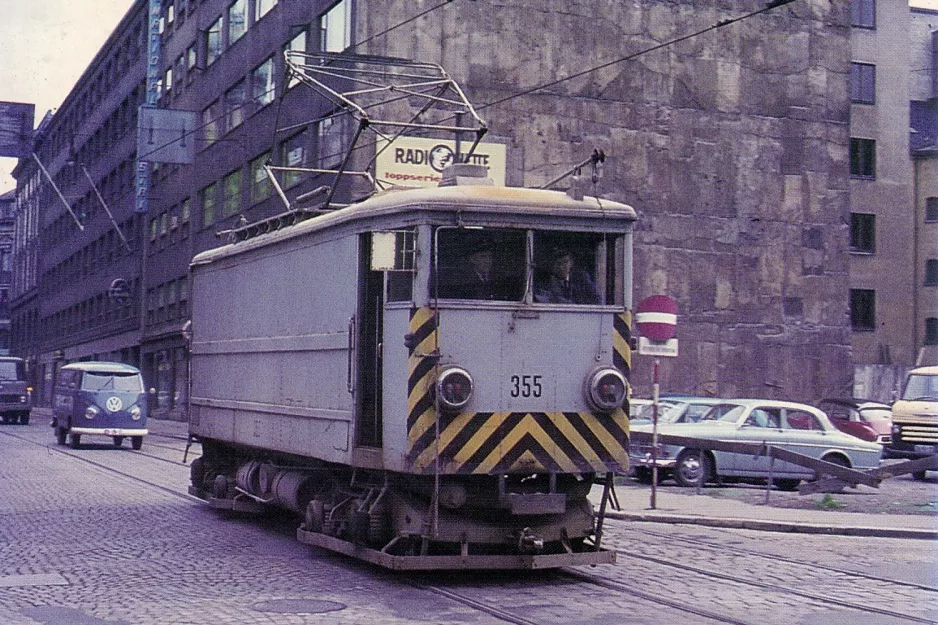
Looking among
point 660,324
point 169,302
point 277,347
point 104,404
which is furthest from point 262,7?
point 277,347

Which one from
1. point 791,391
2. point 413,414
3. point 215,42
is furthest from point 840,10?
point 413,414

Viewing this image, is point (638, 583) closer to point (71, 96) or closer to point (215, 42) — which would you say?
point (215, 42)

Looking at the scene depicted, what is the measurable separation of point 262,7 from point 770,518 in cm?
3299

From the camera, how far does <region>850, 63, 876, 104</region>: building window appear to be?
5509 cm

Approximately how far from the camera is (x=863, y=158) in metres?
54.4

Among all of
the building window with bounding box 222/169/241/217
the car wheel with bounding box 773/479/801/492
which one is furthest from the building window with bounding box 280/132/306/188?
the car wheel with bounding box 773/479/801/492

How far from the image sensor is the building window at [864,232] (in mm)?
53594

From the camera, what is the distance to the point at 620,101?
123ft

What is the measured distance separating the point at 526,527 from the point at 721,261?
96.6ft

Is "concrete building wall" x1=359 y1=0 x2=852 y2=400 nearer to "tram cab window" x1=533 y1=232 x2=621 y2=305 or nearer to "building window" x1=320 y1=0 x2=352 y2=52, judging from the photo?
"building window" x1=320 y1=0 x2=352 y2=52

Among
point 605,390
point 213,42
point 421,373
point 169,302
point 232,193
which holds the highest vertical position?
point 213,42

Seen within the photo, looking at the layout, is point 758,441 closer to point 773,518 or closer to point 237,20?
point 773,518

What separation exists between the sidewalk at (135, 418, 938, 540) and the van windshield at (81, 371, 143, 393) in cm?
1712

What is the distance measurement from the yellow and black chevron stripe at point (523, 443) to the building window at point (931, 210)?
48.3 metres
